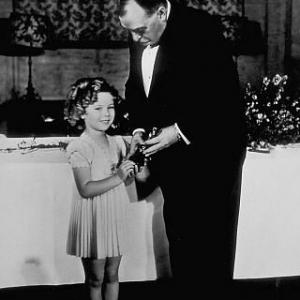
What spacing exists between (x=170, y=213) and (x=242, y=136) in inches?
14.4

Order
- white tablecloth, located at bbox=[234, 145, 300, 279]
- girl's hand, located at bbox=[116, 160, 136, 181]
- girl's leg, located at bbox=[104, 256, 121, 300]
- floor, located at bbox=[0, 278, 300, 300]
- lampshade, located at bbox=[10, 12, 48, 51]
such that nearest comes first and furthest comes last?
girl's hand, located at bbox=[116, 160, 136, 181] < girl's leg, located at bbox=[104, 256, 121, 300] < white tablecloth, located at bbox=[234, 145, 300, 279] < floor, located at bbox=[0, 278, 300, 300] < lampshade, located at bbox=[10, 12, 48, 51]

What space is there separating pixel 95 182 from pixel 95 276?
1.12 feet

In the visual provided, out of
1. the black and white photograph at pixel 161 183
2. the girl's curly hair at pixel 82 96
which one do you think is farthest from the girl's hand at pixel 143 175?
the girl's curly hair at pixel 82 96

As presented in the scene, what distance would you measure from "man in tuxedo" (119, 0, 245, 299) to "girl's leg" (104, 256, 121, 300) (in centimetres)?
20

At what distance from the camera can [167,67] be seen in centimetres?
184

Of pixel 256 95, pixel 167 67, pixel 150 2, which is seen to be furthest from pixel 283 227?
pixel 150 2

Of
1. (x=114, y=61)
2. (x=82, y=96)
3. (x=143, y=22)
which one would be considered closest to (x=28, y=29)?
(x=114, y=61)

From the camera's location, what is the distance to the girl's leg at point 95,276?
1.98 metres

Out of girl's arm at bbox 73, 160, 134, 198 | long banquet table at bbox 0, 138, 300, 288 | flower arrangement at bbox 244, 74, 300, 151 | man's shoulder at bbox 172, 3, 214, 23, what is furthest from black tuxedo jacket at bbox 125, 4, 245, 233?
flower arrangement at bbox 244, 74, 300, 151

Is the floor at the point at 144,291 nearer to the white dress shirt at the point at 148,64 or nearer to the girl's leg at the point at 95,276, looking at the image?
the girl's leg at the point at 95,276

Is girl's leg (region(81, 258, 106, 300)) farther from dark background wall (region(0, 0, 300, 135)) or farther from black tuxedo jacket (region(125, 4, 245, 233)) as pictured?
dark background wall (region(0, 0, 300, 135))

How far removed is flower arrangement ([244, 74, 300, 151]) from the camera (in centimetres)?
225

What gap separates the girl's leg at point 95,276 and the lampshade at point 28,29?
5.57ft

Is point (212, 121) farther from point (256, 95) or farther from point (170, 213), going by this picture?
point (256, 95)
